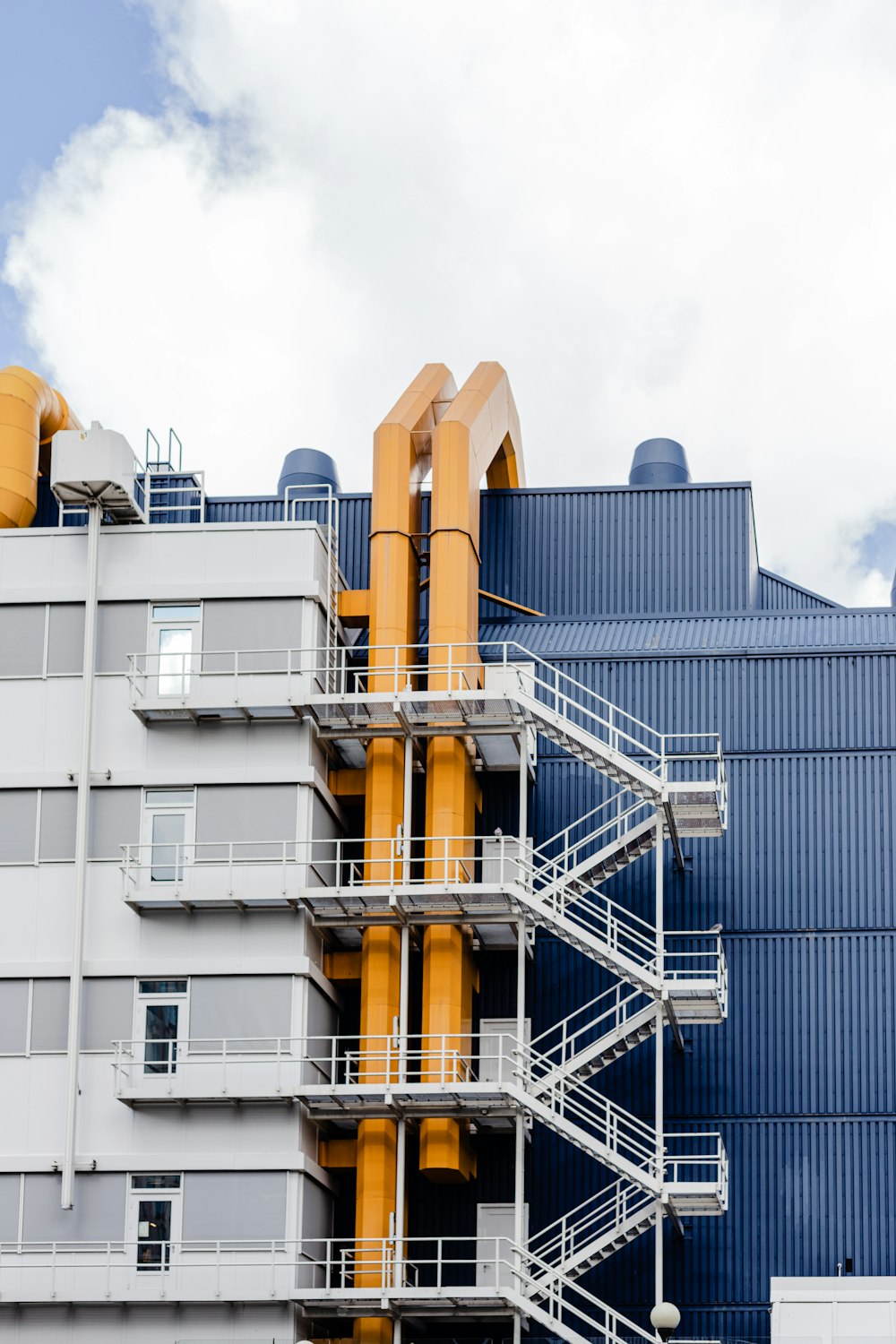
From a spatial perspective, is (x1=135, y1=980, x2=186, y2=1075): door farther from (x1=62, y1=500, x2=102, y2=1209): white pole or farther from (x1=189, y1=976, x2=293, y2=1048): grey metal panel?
(x1=62, y1=500, x2=102, y2=1209): white pole

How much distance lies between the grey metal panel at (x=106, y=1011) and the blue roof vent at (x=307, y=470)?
21.6m

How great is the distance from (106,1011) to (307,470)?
77.0 ft

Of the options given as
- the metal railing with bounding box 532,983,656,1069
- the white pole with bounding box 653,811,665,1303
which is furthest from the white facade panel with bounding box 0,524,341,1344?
the white pole with bounding box 653,811,665,1303

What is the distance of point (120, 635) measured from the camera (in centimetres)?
5725

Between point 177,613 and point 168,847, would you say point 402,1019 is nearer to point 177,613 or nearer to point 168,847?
point 168,847

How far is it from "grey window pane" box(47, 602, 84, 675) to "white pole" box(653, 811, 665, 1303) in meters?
15.0

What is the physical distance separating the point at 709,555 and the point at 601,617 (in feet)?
12.8

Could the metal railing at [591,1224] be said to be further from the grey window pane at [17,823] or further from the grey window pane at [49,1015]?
the grey window pane at [17,823]

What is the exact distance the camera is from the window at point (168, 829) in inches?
2186

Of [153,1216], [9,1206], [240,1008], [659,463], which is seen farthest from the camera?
[659,463]

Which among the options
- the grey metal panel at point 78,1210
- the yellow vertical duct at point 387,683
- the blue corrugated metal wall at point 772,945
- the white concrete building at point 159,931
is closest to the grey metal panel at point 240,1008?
the white concrete building at point 159,931

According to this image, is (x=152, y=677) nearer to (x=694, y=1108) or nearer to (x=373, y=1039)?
(x=373, y=1039)

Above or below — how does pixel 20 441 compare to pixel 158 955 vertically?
above

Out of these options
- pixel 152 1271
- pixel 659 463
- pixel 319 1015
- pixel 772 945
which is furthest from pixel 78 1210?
pixel 659 463
